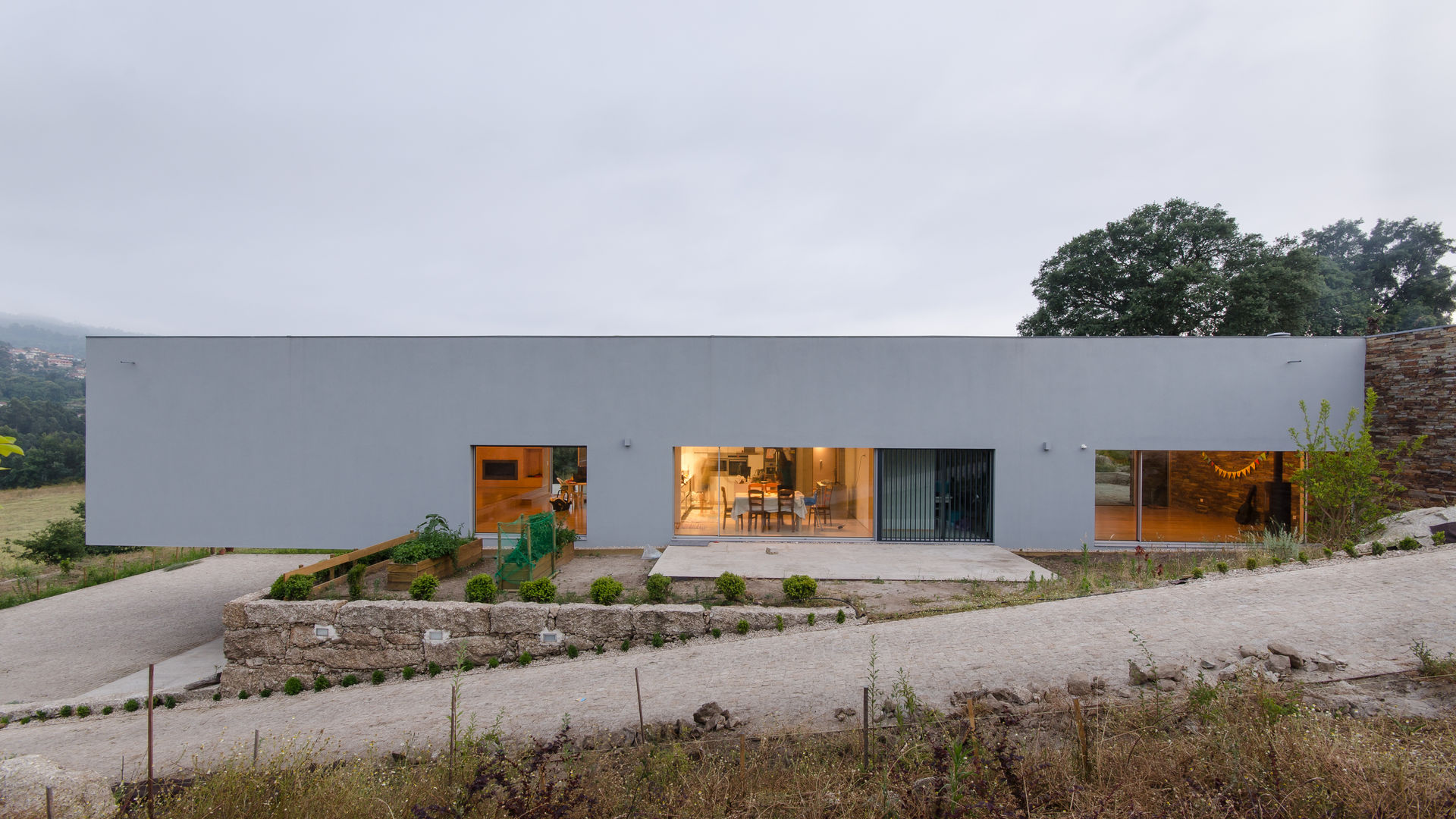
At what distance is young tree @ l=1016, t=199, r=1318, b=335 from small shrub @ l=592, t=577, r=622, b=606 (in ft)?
73.3

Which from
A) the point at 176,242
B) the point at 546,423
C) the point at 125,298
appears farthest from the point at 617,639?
the point at 125,298

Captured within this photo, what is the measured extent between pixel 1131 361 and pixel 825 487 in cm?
570

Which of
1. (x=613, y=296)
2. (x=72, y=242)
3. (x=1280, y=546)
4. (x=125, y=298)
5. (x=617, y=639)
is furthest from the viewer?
(x=125, y=298)

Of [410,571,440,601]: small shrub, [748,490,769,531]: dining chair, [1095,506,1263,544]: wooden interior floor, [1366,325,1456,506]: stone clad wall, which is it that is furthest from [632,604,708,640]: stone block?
[1366,325,1456,506]: stone clad wall

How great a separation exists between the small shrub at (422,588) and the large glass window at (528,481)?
9.61 feet

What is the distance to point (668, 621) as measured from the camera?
647 cm

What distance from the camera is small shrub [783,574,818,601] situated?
265 inches

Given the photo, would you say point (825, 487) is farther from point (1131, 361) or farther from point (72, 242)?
point (72, 242)

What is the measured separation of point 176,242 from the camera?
1451 inches

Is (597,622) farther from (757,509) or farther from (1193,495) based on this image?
(1193,495)

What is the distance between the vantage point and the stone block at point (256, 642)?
6.93 meters

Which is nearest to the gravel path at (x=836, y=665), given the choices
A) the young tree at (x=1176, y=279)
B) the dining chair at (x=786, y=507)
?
the dining chair at (x=786, y=507)

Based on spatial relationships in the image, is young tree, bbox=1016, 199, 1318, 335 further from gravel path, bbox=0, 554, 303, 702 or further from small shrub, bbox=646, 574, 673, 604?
gravel path, bbox=0, 554, 303, 702

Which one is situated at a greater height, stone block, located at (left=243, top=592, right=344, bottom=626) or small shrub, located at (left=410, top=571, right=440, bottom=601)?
small shrub, located at (left=410, top=571, right=440, bottom=601)
